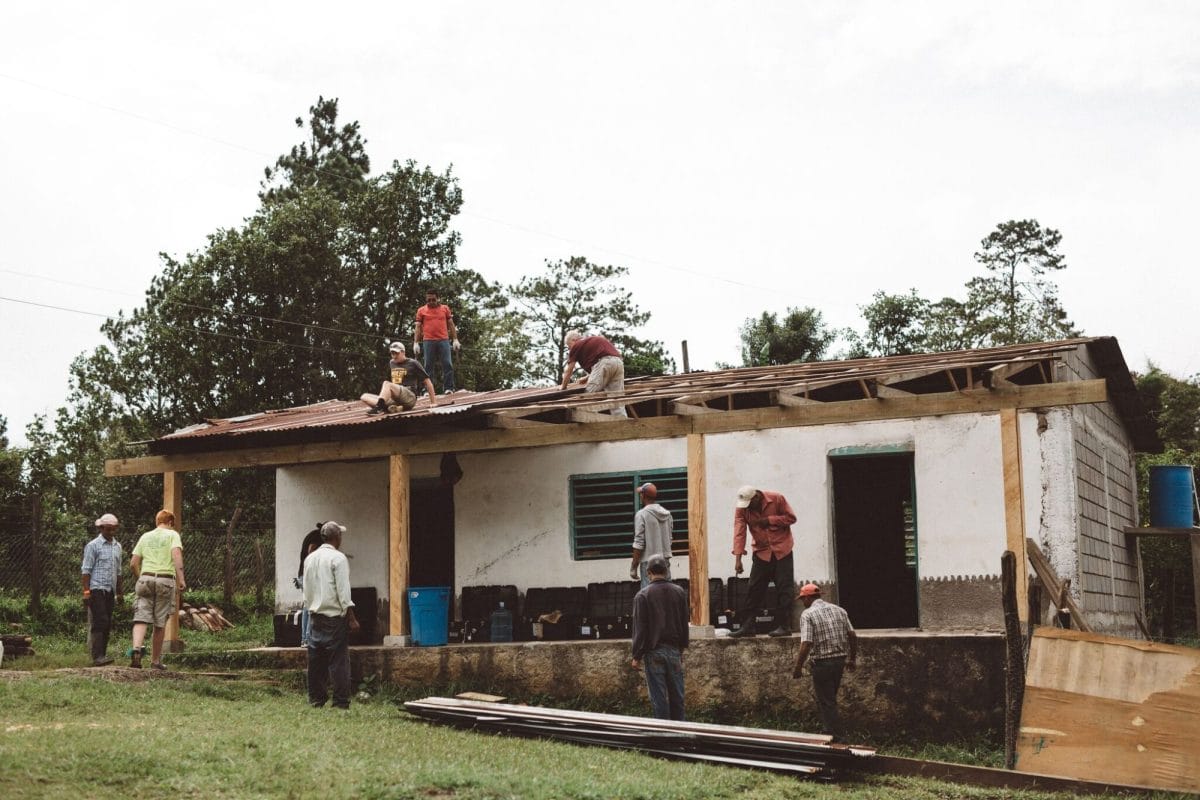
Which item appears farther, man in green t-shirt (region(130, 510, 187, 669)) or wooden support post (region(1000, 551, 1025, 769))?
man in green t-shirt (region(130, 510, 187, 669))

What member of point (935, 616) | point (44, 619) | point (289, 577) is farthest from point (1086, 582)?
point (44, 619)

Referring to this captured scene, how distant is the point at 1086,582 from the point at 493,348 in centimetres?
2922

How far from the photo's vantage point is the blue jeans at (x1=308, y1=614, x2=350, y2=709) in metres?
11.7

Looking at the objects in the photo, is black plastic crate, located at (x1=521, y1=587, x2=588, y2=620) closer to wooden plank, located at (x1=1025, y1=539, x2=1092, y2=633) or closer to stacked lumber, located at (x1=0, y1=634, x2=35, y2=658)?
wooden plank, located at (x1=1025, y1=539, x2=1092, y2=633)

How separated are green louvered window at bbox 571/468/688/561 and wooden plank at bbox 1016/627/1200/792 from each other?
557 centimetres

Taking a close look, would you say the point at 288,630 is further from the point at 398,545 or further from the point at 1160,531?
the point at 1160,531

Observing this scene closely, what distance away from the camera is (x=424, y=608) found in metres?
14.9

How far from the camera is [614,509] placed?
15.8 metres

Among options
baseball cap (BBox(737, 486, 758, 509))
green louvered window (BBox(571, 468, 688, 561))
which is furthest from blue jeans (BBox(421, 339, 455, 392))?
baseball cap (BBox(737, 486, 758, 509))

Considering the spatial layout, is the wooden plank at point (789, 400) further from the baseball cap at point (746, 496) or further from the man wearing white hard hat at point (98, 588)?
the man wearing white hard hat at point (98, 588)

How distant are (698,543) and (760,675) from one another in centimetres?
147

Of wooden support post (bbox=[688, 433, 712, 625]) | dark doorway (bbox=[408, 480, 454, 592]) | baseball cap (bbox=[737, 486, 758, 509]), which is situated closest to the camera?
baseball cap (bbox=[737, 486, 758, 509])

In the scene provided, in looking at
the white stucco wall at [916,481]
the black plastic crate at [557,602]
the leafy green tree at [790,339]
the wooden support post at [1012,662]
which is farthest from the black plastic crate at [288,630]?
the leafy green tree at [790,339]

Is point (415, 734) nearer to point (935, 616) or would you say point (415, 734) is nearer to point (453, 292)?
point (935, 616)
